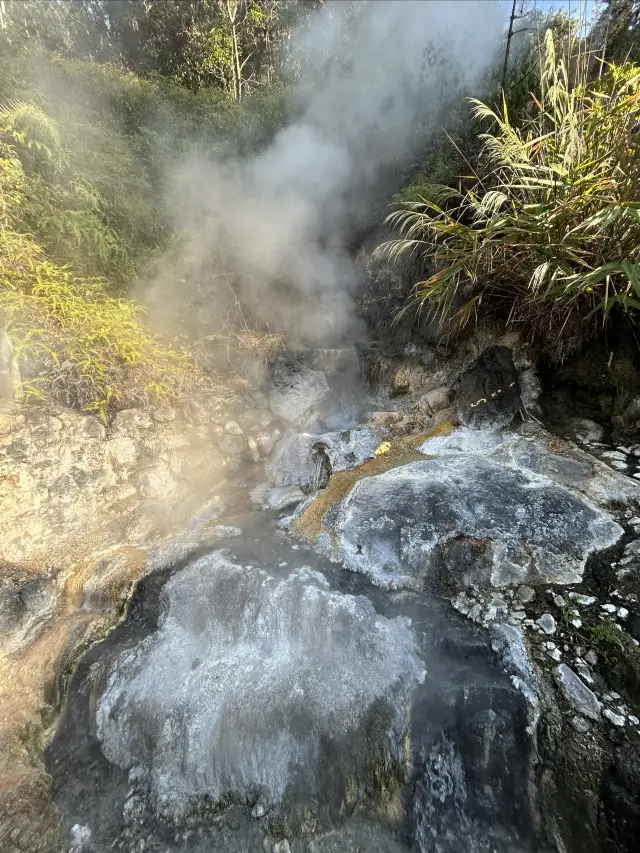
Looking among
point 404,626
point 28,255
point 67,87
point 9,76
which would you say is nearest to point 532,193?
point 404,626

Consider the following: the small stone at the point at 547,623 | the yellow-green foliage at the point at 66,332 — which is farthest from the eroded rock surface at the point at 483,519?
the yellow-green foliage at the point at 66,332

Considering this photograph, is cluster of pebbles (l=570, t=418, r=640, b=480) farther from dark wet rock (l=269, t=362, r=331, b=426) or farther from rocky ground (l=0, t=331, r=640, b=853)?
dark wet rock (l=269, t=362, r=331, b=426)

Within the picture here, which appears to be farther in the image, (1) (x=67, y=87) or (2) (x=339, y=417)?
(1) (x=67, y=87)

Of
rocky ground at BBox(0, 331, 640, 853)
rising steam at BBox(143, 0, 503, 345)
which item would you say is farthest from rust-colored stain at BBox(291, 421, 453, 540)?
rising steam at BBox(143, 0, 503, 345)

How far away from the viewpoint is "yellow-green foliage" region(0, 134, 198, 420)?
3.42 m

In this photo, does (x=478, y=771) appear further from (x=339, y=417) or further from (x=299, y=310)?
(x=299, y=310)

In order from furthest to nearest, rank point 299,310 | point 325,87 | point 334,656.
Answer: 1. point 325,87
2. point 299,310
3. point 334,656

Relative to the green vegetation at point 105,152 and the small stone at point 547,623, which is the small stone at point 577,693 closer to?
the small stone at point 547,623

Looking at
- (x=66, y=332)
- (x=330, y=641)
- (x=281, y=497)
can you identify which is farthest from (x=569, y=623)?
(x=66, y=332)

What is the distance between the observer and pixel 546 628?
6.72ft

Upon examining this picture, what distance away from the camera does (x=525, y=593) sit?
225 cm

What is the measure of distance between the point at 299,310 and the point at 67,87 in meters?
4.67

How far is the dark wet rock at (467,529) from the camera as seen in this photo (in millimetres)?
2381

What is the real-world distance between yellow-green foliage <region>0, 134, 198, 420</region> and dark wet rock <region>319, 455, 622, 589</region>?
2.56 meters
